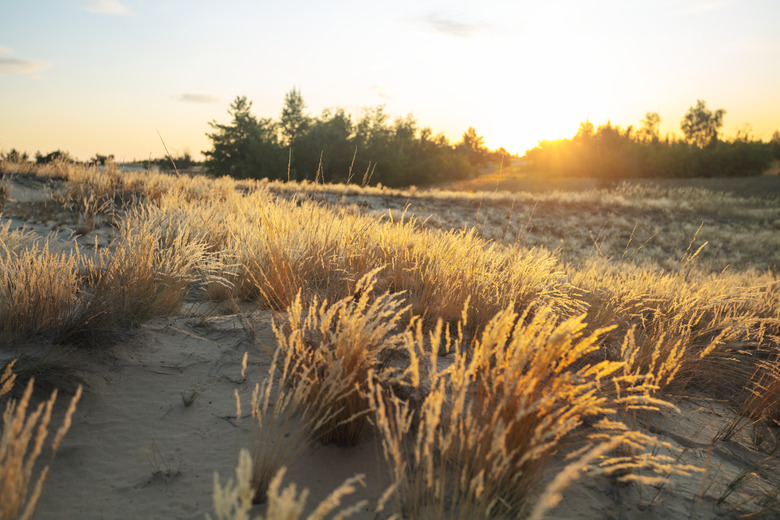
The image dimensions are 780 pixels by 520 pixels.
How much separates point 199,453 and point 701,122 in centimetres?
7942

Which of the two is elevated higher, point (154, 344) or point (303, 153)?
point (303, 153)

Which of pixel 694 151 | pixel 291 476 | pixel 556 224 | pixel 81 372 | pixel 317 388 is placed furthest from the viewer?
pixel 694 151

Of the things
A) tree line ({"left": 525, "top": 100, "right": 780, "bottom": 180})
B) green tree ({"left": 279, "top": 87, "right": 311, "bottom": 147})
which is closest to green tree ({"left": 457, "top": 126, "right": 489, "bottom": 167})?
tree line ({"left": 525, "top": 100, "right": 780, "bottom": 180})

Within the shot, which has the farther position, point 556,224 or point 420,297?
point 556,224

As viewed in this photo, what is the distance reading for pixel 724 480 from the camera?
2.46 metres

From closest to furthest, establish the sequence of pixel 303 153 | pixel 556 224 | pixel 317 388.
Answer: pixel 317 388
pixel 556 224
pixel 303 153

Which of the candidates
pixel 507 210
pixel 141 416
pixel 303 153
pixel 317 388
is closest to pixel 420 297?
pixel 317 388

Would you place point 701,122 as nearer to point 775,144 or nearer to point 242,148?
point 775,144

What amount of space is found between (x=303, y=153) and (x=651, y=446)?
3741 cm

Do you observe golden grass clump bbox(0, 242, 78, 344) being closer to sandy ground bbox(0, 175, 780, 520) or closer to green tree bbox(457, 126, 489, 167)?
sandy ground bbox(0, 175, 780, 520)

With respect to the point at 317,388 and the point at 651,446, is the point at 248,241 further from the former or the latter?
the point at 651,446

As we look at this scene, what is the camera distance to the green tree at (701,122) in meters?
62.7

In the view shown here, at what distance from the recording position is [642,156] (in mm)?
39375

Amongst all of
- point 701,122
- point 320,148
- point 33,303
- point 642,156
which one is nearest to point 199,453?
point 33,303
